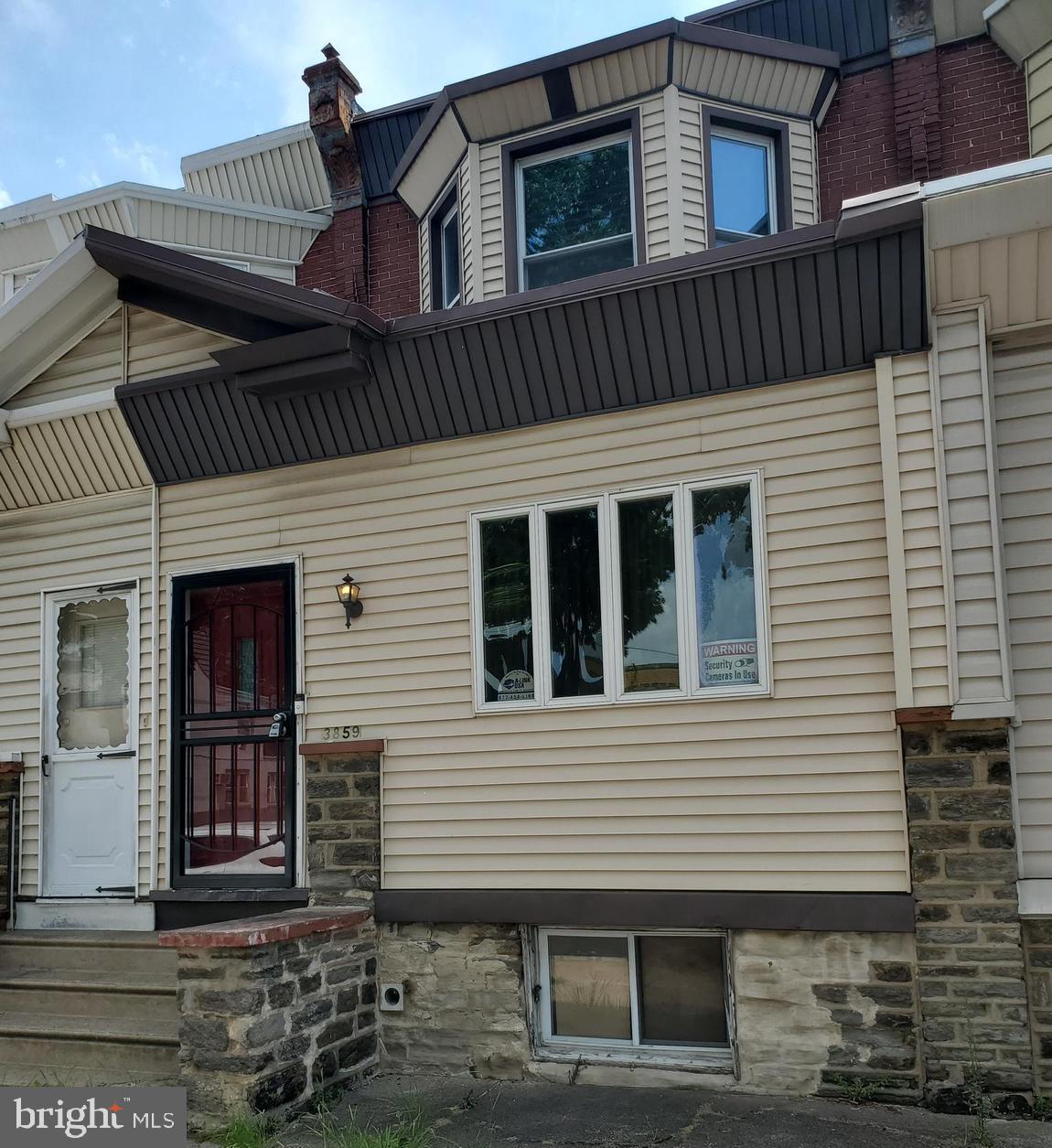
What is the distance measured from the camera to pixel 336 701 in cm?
713

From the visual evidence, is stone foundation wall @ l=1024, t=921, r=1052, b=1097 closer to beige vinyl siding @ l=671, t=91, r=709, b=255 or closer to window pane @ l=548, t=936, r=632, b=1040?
window pane @ l=548, t=936, r=632, b=1040

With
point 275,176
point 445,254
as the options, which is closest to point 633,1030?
point 445,254

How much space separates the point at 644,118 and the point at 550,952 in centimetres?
580

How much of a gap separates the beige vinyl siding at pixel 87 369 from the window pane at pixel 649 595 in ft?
13.0

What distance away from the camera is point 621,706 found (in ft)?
20.8

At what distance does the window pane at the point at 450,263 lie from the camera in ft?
30.4

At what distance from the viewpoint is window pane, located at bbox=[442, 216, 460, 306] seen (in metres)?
9.27

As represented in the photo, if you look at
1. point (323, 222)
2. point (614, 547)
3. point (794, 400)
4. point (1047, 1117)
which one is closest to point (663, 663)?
point (614, 547)

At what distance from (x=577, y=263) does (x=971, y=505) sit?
3716mm

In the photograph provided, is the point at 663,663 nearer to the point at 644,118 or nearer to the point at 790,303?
the point at 790,303

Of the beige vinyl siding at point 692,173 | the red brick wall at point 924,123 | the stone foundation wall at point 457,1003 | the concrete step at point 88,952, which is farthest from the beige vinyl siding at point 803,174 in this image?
the concrete step at point 88,952

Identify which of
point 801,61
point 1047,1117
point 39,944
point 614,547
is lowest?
point 1047,1117

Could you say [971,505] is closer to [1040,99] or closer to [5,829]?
[1040,99]

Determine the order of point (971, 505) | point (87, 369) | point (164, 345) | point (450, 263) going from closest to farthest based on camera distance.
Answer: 1. point (971, 505)
2. point (164, 345)
3. point (87, 369)
4. point (450, 263)
